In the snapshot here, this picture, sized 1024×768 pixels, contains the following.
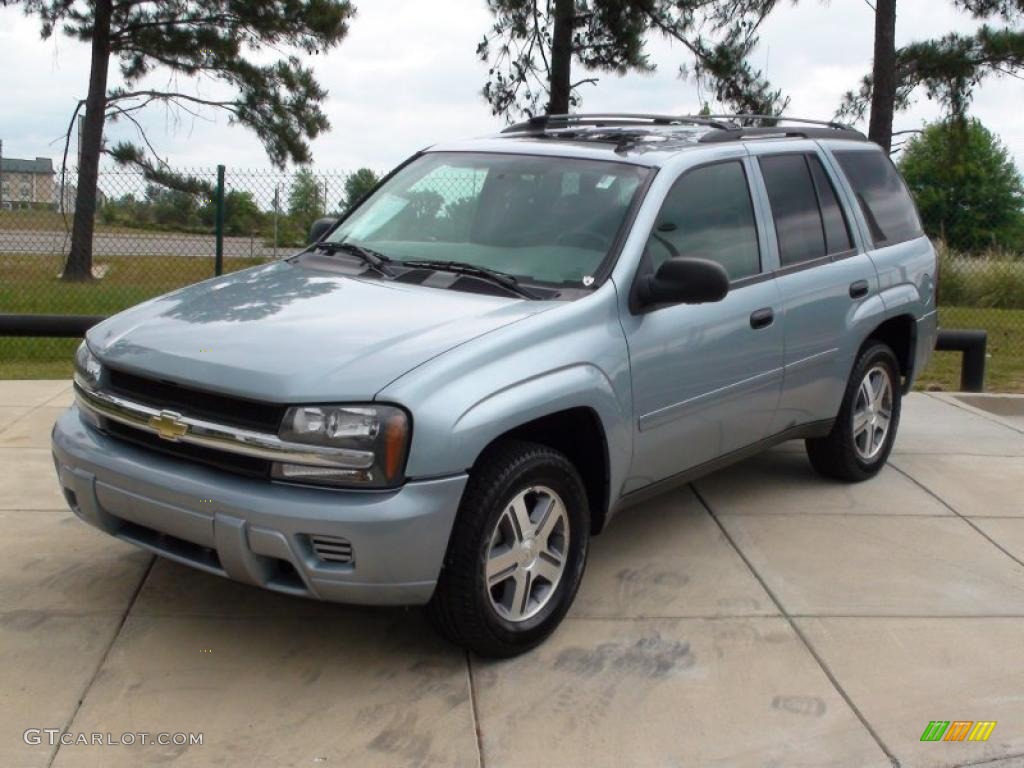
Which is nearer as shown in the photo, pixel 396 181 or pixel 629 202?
pixel 629 202

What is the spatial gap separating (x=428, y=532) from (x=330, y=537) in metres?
0.31

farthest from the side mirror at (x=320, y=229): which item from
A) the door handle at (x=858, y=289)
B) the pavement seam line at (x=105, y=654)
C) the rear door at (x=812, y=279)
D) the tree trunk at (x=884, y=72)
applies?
the tree trunk at (x=884, y=72)

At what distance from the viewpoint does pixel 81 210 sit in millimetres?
12555

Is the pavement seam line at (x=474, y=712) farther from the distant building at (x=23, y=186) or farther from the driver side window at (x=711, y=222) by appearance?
the distant building at (x=23, y=186)

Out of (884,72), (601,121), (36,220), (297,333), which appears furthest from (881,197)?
(36,220)

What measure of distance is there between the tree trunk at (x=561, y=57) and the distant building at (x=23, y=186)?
5.16m

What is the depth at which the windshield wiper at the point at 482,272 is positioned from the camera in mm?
4771

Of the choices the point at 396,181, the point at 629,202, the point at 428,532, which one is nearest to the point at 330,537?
the point at 428,532

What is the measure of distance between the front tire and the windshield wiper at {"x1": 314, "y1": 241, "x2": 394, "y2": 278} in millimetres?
1154

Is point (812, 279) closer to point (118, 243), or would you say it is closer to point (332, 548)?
point (332, 548)

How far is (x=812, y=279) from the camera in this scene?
19.4 feet

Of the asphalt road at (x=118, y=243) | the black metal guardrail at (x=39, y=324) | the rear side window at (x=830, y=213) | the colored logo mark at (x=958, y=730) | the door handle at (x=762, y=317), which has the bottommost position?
the colored logo mark at (x=958, y=730)

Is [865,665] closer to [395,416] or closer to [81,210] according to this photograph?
[395,416]

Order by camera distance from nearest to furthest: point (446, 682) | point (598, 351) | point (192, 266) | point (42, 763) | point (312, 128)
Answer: point (42, 763)
point (446, 682)
point (598, 351)
point (192, 266)
point (312, 128)
